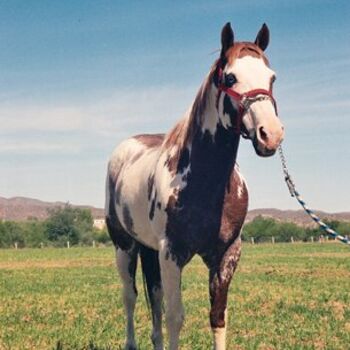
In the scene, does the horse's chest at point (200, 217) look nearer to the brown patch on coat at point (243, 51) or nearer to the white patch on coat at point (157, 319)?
the brown patch on coat at point (243, 51)

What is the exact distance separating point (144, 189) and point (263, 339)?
13.0 feet

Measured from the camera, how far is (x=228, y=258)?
530 cm

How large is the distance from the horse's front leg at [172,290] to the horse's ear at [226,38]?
69.7 inches

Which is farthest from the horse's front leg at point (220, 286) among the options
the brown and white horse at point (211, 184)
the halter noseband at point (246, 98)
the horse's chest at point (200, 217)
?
the halter noseband at point (246, 98)

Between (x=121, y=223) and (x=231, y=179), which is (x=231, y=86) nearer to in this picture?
(x=231, y=179)

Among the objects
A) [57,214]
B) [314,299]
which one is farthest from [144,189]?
[57,214]

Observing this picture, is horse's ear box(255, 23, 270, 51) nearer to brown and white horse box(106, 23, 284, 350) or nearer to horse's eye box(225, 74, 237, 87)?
Result: brown and white horse box(106, 23, 284, 350)

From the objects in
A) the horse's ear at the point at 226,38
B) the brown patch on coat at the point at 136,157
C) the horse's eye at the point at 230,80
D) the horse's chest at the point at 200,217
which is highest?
the horse's ear at the point at 226,38

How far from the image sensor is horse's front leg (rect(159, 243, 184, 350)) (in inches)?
205

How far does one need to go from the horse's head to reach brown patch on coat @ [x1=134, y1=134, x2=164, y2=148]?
234 centimetres

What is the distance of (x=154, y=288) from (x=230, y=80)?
301 cm

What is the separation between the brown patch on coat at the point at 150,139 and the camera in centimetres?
732

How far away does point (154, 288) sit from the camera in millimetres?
6859

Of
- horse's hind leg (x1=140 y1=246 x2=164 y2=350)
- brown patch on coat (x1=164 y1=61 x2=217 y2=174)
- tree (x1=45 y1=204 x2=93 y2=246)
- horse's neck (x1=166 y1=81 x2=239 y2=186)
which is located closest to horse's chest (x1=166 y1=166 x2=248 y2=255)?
horse's neck (x1=166 y1=81 x2=239 y2=186)
